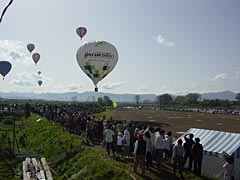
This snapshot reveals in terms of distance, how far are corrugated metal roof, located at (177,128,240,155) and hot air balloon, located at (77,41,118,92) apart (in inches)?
440

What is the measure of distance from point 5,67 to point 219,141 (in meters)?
22.4

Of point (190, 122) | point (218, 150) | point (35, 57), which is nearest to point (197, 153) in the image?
point (218, 150)

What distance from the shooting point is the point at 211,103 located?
88312 mm

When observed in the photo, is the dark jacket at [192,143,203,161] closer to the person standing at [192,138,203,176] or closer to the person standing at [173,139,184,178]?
the person standing at [192,138,203,176]

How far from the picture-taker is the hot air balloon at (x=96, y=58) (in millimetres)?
22781

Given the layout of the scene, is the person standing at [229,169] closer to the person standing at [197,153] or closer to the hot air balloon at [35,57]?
the person standing at [197,153]

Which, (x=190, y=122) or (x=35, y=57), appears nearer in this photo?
(x=35, y=57)

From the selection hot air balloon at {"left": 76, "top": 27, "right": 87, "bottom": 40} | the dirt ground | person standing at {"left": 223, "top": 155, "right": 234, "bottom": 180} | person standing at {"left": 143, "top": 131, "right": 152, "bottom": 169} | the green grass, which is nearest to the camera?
person standing at {"left": 223, "top": 155, "right": 234, "bottom": 180}

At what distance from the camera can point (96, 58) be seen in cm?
2283

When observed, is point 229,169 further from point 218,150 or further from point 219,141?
point 219,141

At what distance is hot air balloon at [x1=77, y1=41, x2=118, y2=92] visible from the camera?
2278cm

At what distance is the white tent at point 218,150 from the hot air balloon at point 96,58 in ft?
37.8

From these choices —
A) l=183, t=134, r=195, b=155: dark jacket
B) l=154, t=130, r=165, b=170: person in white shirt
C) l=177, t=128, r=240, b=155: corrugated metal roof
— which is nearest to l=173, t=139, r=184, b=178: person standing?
l=183, t=134, r=195, b=155: dark jacket

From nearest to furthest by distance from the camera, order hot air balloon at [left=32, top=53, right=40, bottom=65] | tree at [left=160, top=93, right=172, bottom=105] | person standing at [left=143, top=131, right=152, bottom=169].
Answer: person standing at [left=143, top=131, right=152, bottom=169], hot air balloon at [left=32, top=53, right=40, bottom=65], tree at [left=160, top=93, right=172, bottom=105]
